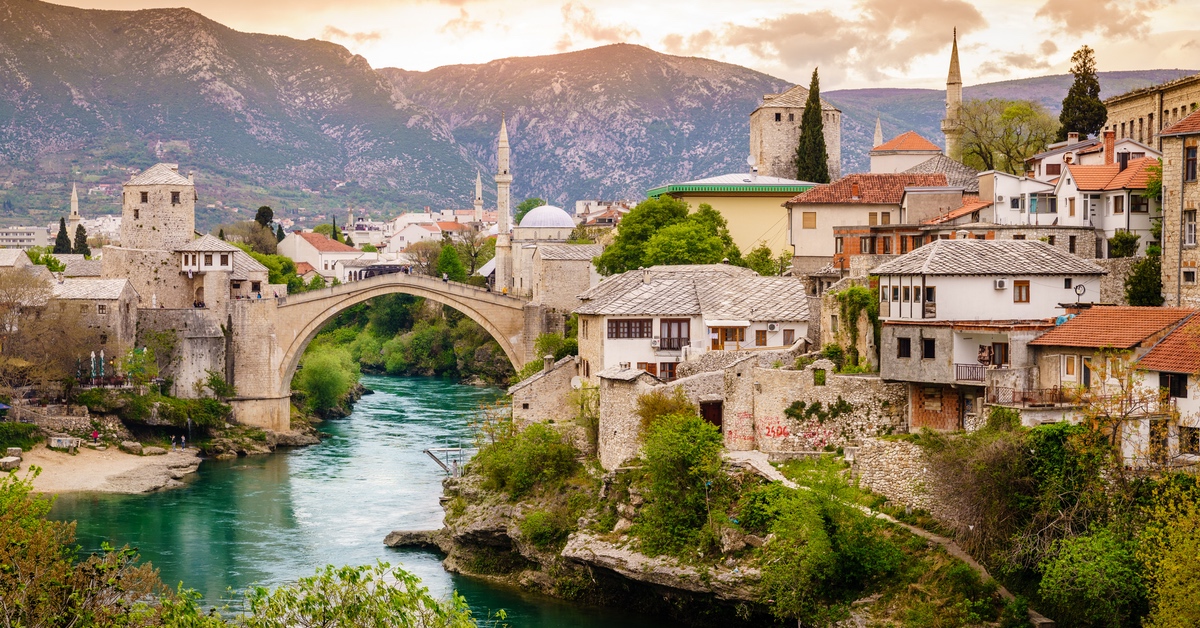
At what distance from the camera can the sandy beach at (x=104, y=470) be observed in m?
52.4

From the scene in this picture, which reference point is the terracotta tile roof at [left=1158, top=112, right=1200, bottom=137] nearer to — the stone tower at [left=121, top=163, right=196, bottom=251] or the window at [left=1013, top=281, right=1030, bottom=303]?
the window at [left=1013, top=281, right=1030, bottom=303]

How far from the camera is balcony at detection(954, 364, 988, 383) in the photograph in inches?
1264

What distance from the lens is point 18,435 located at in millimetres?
54969

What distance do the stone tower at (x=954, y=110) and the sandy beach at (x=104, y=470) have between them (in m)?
32.6

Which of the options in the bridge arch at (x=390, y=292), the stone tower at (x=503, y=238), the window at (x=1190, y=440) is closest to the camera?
the window at (x=1190, y=440)

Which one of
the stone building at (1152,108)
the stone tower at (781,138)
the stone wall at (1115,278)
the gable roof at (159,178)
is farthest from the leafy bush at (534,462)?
the gable roof at (159,178)

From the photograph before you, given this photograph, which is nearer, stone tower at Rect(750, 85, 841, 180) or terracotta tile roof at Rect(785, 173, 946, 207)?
terracotta tile roof at Rect(785, 173, 946, 207)

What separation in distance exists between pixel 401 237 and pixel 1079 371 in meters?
126

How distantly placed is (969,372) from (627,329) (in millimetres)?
11701

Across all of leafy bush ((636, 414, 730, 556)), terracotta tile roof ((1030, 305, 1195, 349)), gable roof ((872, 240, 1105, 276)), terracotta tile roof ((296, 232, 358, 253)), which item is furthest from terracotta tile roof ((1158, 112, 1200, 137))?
terracotta tile roof ((296, 232, 358, 253))

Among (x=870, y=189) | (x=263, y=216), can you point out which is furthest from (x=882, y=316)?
(x=263, y=216)

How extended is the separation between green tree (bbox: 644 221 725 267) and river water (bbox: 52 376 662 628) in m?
10.8

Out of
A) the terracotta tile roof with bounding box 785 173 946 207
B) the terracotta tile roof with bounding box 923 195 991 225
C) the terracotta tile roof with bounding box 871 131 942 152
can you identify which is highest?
the terracotta tile roof with bounding box 871 131 942 152

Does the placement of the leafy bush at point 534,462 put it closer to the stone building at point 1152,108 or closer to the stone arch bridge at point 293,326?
the stone building at point 1152,108
